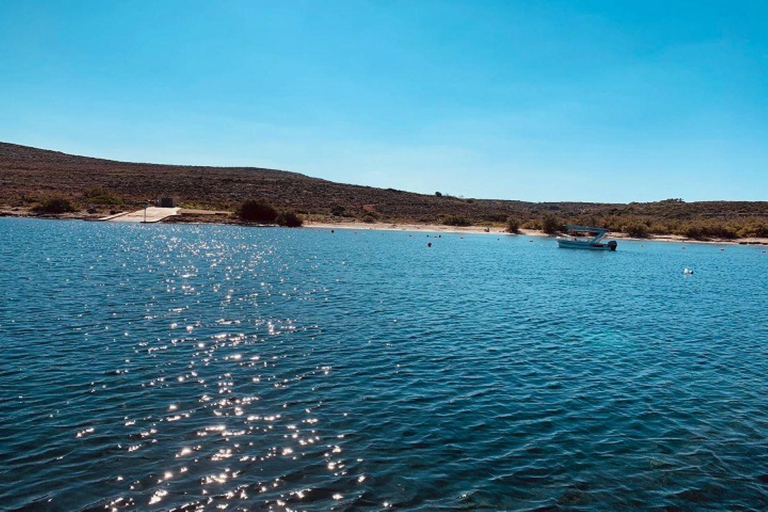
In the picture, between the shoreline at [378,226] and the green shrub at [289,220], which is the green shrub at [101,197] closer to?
the shoreline at [378,226]

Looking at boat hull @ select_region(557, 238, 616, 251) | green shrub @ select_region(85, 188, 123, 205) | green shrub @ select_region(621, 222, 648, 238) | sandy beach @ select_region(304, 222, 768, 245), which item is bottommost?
boat hull @ select_region(557, 238, 616, 251)

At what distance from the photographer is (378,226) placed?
390ft

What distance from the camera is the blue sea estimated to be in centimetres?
935

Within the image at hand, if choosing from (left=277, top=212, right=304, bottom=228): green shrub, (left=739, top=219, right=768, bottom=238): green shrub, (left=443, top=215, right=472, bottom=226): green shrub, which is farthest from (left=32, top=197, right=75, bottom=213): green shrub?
(left=739, top=219, right=768, bottom=238): green shrub

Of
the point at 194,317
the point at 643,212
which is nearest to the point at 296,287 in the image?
the point at 194,317

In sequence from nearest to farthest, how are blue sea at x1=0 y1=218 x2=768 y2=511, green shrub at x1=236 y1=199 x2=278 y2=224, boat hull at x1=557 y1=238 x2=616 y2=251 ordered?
1. blue sea at x1=0 y1=218 x2=768 y2=511
2. boat hull at x1=557 y1=238 x2=616 y2=251
3. green shrub at x1=236 y1=199 x2=278 y2=224

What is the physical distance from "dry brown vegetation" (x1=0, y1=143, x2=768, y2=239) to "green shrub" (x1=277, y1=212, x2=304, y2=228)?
52.0 ft

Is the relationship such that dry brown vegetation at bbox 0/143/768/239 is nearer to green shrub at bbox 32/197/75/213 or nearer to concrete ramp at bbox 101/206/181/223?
green shrub at bbox 32/197/75/213

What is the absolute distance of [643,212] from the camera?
177 metres

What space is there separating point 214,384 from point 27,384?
4.87 meters

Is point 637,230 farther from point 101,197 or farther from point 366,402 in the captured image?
Answer: point 101,197

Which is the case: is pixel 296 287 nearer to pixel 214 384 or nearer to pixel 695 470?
pixel 214 384

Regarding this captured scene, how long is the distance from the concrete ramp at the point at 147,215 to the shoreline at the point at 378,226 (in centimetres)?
174

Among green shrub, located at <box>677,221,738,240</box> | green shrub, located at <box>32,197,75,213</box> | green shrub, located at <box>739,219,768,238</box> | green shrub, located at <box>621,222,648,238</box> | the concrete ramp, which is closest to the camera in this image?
green shrub, located at <box>32,197,75,213</box>
